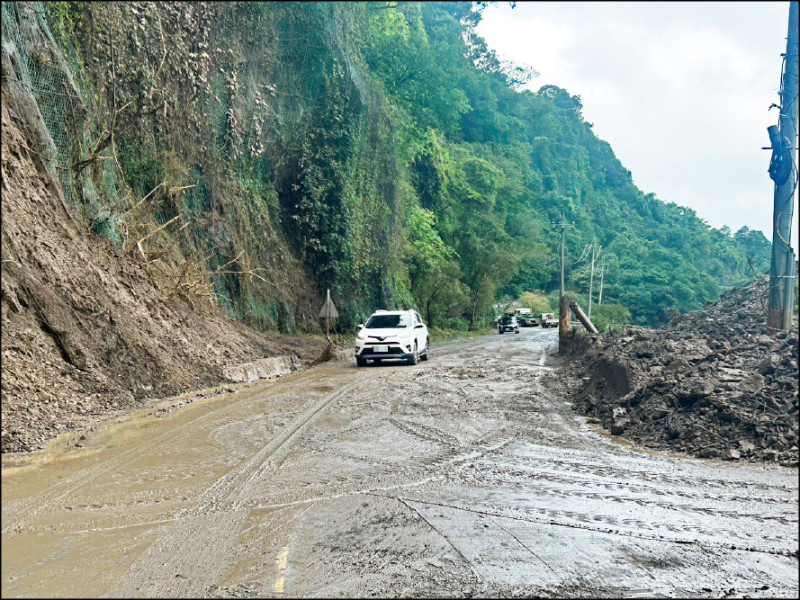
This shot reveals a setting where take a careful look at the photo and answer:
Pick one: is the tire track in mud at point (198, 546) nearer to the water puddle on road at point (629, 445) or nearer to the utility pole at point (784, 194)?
the water puddle on road at point (629, 445)

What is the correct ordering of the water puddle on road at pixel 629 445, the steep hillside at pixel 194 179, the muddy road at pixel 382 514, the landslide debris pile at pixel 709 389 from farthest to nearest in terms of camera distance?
the steep hillside at pixel 194 179
the water puddle on road at pixel 629 445
the landslide debris pile at pixel 709 389
the muddy road at pixel 382 514

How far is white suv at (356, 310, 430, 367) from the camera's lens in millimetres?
21422

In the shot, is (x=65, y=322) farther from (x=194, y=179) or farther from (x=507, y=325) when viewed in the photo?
(x=507, y=325)

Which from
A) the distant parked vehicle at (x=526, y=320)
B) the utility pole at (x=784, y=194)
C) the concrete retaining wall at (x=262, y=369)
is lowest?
the distant parked vehicle at (x=526, y=320)

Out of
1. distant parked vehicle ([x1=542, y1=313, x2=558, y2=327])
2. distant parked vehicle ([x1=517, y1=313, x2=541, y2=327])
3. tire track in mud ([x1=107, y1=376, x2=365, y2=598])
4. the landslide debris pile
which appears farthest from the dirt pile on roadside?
distant parked vehicle ([x1=517, y1=313, x2=541, y2=327])

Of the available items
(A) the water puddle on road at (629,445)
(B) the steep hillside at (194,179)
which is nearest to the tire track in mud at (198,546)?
(B) the steep hillside at (194,179)

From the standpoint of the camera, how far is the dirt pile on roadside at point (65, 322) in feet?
33.7

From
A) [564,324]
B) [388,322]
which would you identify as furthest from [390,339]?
[564,324]

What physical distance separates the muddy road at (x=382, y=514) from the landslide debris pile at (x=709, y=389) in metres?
0.70

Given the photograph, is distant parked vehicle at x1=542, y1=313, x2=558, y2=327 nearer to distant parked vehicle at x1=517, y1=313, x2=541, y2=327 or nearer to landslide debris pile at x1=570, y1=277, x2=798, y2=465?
distant parked vehicle at x1=517, y1=313, x2=541, y2=327

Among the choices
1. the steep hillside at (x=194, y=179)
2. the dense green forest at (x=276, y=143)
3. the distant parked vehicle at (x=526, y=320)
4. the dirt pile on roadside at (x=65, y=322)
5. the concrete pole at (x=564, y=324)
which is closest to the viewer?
the dirt pile on roadside at (x=65, y=322)

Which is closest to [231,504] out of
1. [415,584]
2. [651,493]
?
[415,584]

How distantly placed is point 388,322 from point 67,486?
52.4ft

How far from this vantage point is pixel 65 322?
1205cm
